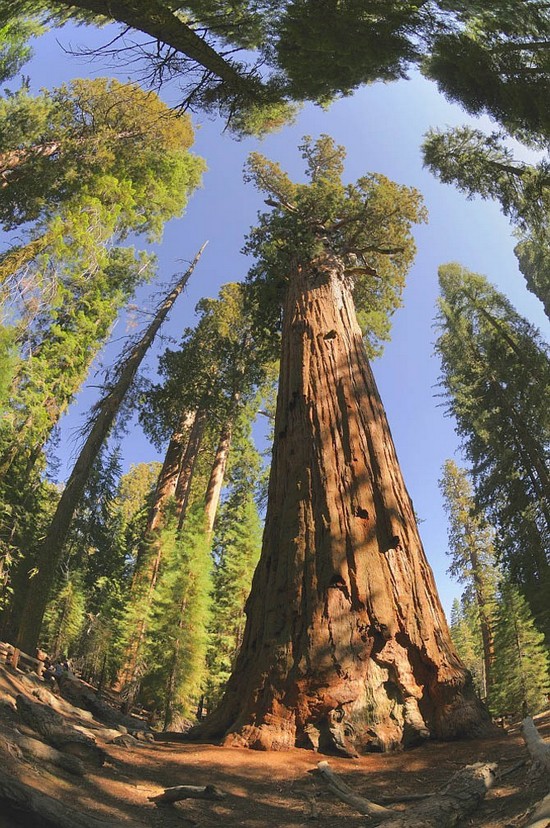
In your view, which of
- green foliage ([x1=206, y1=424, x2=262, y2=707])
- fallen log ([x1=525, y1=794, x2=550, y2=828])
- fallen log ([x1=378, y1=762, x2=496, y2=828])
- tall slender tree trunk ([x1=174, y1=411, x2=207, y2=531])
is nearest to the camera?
fallen log ([x1=525, y1=794, x2=550, y2=828])

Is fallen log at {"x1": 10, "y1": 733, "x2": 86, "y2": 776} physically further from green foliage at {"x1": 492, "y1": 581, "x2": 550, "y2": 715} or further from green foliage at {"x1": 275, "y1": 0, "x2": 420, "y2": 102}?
green foliage at {"x1": 492, "y1": 581, "x2": 550, "y2": 715}

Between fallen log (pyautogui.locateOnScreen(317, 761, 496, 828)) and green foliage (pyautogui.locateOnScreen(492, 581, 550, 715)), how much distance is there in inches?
447

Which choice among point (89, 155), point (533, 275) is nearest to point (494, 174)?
point (89, 155)

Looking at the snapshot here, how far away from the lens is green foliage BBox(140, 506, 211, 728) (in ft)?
40.4

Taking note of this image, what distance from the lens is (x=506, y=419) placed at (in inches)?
608

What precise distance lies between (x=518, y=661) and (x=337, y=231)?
11.7 m

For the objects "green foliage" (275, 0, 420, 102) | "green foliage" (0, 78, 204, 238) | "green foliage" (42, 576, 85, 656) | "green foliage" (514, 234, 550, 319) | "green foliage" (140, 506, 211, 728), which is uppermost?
"green foliage" (514, 234, 550, 319)

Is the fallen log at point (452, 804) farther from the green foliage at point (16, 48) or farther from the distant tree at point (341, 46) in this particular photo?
the green foliage at point (16, 48)

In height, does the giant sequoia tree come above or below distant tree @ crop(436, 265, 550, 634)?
below

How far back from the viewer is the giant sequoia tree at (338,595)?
12.3ft

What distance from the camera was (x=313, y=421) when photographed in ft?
17.6

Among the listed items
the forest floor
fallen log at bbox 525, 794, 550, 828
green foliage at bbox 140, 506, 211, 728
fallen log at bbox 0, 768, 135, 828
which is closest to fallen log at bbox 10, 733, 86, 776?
the forest floor

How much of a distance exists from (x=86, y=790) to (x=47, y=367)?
911 cm

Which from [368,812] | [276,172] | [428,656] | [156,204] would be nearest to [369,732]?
[428,656]
